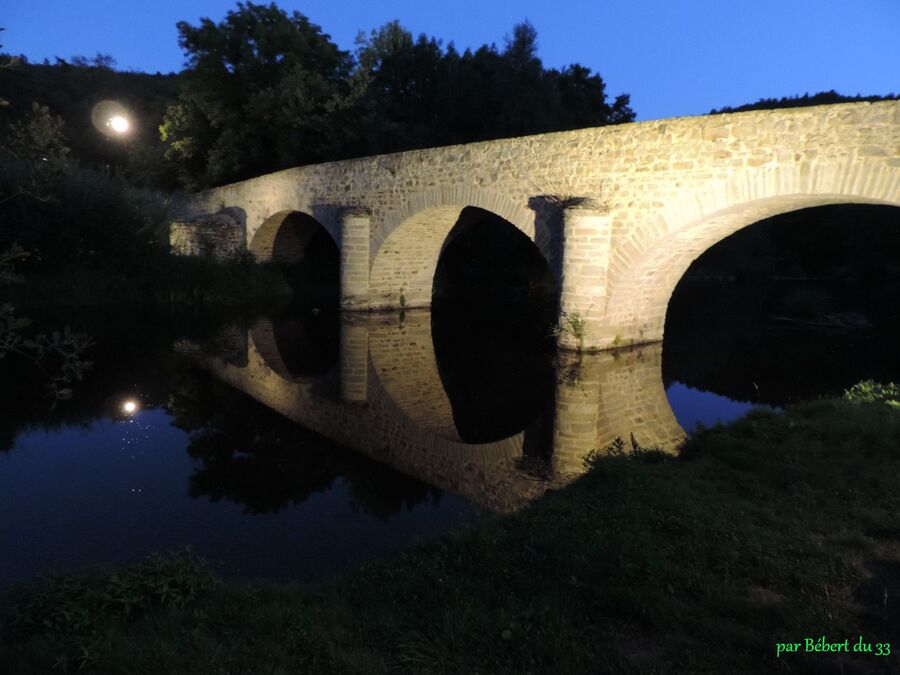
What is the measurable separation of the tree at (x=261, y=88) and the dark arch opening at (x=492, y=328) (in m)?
6.07

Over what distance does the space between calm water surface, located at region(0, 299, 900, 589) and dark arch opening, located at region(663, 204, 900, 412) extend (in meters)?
0.11

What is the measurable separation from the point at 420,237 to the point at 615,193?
17.9 feet

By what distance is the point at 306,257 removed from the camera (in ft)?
63.5

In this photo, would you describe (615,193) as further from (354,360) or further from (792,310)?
(792,310)

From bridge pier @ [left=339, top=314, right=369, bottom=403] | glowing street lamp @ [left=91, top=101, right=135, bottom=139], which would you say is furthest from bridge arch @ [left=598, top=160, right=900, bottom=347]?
glowing street lamp @ [left=91, top=101, right=135, bottom=139]

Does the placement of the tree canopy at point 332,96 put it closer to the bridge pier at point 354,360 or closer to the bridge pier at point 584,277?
the bridge pier at point 354,360

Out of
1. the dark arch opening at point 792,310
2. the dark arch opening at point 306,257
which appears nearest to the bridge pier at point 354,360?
the dark arch opening at point 792,310

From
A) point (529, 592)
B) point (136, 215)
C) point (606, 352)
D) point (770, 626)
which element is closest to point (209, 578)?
point (529, 592)

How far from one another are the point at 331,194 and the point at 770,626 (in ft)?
42.8

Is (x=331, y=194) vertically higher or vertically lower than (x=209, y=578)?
higher

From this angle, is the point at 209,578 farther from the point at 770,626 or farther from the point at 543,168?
the point at 543,168

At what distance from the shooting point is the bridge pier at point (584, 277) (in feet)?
27.2

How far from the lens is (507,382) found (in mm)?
8195

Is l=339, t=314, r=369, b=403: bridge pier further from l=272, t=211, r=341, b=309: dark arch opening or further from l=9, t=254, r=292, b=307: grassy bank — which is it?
l=272, t=211, r=341, b=309: dark arch opening
